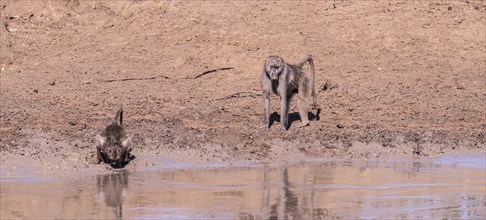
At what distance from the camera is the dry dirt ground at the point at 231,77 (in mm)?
14656

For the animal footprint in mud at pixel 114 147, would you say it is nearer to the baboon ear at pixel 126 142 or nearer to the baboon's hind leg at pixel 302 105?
the baboon ear at pixel 126 142

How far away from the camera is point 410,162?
1452 centimetres

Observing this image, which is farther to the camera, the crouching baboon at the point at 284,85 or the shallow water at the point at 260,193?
the crouching baboon at the point at 284,85

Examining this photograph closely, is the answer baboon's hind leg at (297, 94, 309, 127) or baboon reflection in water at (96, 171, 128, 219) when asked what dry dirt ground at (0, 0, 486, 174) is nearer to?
baboon's hind leg at (297, 94, 309, 127)

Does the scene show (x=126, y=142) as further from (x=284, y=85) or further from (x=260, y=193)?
(x=284, y=85)

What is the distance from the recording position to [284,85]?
1527 centimetres

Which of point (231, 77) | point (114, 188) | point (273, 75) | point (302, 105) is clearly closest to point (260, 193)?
point (114, 188)

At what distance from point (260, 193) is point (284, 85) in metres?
3.71

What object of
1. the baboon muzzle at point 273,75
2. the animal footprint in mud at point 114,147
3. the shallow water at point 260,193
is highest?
the baboon muzzle at point 273,75

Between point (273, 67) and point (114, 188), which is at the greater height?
point (273, 67)

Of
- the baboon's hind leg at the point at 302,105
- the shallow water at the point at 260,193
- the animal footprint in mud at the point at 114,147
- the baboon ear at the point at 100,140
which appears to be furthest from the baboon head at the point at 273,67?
the baboon ear at the point at 100,140

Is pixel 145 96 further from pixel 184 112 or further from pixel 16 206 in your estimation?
pixel 16 206

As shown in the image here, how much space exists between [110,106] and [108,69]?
6.48ft

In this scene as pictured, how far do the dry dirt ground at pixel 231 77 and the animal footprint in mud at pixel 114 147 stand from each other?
0.19m
